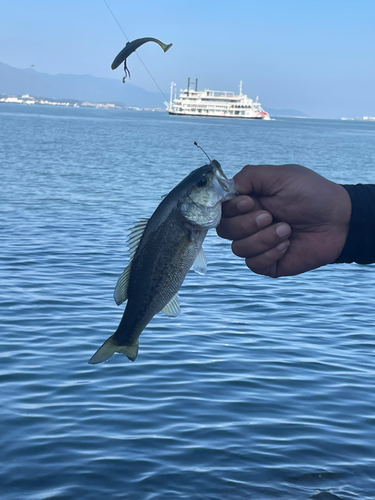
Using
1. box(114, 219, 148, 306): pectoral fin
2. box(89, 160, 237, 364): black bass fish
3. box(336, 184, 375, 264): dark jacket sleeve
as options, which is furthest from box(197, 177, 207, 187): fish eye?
box(336, 184, 375, 264): dark jacket sleeve

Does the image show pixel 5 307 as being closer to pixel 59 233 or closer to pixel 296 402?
pixel 296 402

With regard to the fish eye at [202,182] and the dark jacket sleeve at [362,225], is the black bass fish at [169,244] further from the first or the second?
the dark jacket sleeve at [362,225]

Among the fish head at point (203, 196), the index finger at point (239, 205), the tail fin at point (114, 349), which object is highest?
the fish head at point (203, 196)

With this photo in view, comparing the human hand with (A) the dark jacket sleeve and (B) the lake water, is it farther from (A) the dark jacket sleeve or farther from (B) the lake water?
(B) the lake water

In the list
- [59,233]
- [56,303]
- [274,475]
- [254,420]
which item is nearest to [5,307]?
[56,303]

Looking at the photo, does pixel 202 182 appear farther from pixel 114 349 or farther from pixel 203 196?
pixel 114 349

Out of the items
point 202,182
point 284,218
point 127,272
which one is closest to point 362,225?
point 284,218

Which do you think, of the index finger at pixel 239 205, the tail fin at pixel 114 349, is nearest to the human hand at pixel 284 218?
the index finger at pixel 239 205
